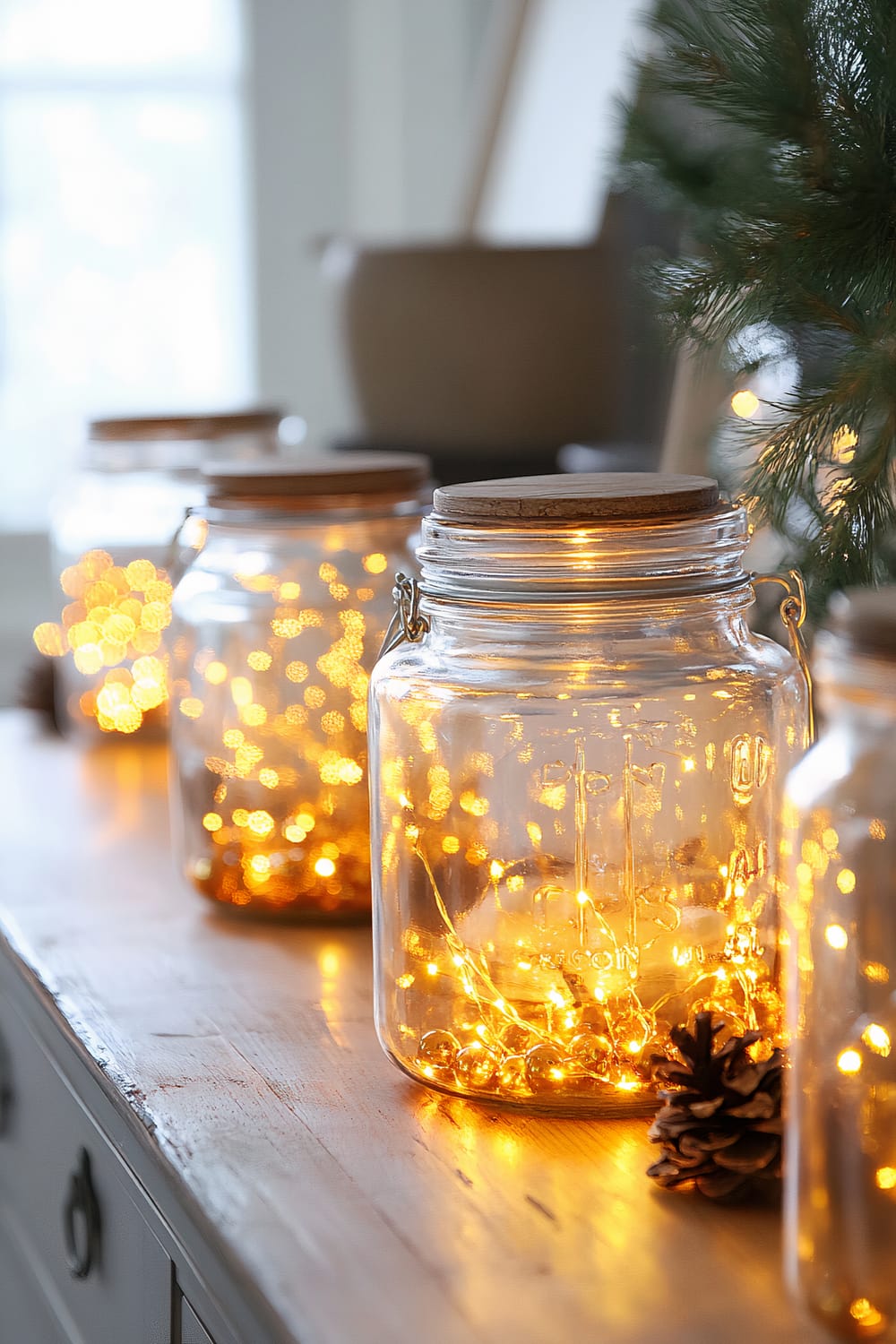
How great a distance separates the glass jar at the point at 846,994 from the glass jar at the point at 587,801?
0.13 m

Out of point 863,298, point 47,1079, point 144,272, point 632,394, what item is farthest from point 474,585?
point 144,272

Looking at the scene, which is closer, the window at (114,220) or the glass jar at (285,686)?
the glass jar at (285,686)

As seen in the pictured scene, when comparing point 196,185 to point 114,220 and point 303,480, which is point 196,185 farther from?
point 303,480

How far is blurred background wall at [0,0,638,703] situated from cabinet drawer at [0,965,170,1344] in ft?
7.76

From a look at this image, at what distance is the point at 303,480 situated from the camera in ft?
2.56

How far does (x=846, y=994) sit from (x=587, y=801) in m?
0.16

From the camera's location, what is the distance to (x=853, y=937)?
0.41 metres

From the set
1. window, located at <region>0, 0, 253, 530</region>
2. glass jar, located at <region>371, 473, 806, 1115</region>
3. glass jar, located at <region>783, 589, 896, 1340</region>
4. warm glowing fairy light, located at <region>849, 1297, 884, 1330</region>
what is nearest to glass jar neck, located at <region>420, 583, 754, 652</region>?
glass jar, located at <region>371, 473, 806, 1115</region>

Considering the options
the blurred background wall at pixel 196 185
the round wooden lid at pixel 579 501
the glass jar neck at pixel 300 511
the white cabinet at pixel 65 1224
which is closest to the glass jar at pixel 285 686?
the glass jar neck at pixel 300 511

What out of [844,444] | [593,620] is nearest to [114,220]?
[844,444]

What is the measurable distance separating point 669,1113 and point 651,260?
402 mm

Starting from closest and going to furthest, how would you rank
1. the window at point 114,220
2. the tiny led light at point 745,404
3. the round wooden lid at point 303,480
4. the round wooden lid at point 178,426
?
1. the round wooden lid at point 303,480
2. the tiny led light at point 745,404
3. the round wooden lid at point 178,426
4. the window at point 114,220

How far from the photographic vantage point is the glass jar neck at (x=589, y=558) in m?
0.53

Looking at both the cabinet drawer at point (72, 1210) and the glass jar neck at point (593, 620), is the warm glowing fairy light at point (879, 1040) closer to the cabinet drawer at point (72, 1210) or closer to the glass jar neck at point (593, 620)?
the glass jar neck at point (593, 620)
